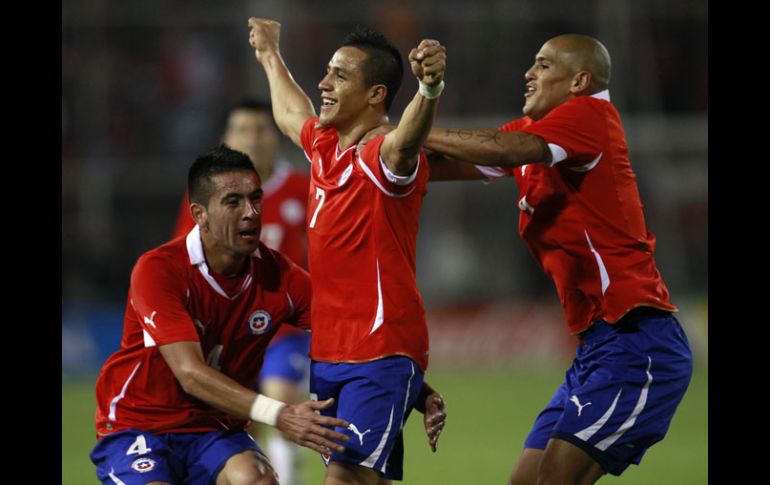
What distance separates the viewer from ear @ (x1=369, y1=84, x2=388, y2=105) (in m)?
5.34

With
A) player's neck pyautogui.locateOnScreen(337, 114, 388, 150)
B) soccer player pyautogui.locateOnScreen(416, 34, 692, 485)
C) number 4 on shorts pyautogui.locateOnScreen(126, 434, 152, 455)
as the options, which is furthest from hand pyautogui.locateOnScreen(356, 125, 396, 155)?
number 4 on shorts pyautogui.locateOnScreen(126, 434, 152, 455)

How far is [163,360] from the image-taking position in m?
5.45

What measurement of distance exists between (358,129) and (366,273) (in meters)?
0.72

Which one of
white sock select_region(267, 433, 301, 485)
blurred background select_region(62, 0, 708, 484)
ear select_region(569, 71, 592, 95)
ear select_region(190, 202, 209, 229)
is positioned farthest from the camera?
blurred background select_region(62, 0, 708, 484)

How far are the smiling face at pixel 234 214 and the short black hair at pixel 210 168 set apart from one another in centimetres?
2

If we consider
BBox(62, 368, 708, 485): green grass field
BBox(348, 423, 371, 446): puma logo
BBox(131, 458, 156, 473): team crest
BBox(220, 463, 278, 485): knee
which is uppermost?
BBox(348, 423, 371, 446): puma logo

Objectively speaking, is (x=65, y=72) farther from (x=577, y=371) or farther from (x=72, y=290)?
(x=577, y=371)

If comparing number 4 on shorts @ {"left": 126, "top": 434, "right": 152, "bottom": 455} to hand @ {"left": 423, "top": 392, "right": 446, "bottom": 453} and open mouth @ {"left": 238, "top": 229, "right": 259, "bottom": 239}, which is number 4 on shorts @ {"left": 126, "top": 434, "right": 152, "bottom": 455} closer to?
open mouth @ {"left": 238, "top": 229, "right": 259, "bottom": 239}

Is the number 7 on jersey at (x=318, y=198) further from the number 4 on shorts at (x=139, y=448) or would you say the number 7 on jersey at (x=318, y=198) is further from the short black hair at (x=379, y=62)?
the number 4 on shorts at (x=139, y=448)

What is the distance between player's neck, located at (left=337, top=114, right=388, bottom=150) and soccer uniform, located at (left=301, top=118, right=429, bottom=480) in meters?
0.07

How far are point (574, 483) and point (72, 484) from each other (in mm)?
4597

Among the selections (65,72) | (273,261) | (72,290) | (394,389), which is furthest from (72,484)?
(65,72)

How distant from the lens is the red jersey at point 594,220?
17.9ft

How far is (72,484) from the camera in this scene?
27.6 ft
